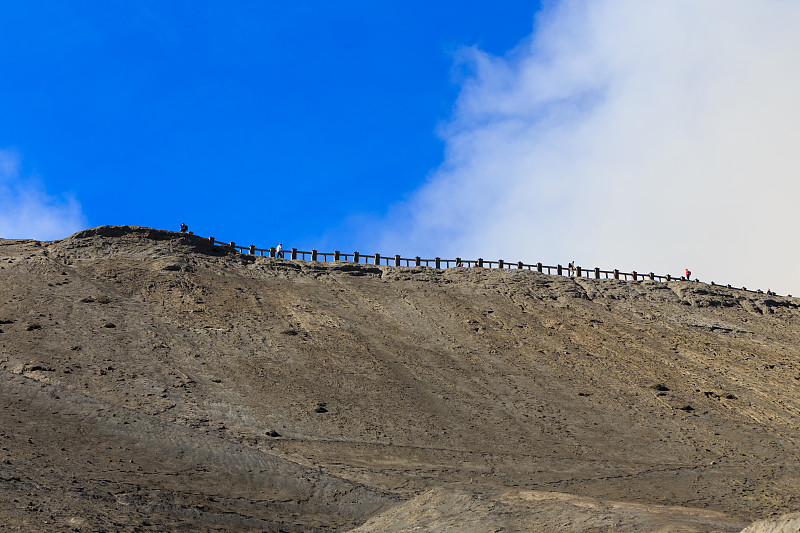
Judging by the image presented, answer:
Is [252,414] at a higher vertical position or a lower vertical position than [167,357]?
lower

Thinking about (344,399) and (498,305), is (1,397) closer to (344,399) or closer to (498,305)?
(344,399)

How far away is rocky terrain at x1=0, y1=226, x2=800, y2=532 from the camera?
57.1ft

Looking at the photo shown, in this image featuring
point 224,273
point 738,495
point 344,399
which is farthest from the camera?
point 224,273

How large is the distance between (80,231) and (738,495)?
39535 millimetres

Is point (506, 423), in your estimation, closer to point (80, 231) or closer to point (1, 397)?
point (1, 397)

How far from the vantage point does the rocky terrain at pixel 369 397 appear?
57.1 ft

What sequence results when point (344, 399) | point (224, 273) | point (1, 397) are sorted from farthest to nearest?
point (224, 273)
point (344, 399)
point (1, 397)

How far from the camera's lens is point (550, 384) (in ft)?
105

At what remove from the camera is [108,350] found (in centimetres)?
3058

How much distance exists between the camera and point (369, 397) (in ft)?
93.5

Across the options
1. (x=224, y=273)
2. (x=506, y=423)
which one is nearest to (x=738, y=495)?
(x=506, y=423)

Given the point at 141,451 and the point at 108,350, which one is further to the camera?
the point at 108,350

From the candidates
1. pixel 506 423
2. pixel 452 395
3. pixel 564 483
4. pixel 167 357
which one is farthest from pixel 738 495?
pixel 167 357

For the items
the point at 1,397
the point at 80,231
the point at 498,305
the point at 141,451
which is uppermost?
the point at 80,231
